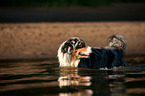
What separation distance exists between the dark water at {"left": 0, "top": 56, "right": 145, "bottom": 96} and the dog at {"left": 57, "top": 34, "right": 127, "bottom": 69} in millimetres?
179

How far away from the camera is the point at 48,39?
46.3 feet

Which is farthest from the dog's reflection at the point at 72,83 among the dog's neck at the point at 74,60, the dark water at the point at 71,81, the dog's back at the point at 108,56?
the dog's back at the point at 108,56

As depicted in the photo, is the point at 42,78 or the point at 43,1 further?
the point at 43,1

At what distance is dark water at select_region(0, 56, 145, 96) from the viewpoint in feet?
17.9

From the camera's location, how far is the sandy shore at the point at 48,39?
12.2 m

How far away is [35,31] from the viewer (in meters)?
15.5

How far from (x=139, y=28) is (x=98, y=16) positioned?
235 inches

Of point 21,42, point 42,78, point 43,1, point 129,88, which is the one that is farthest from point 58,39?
point 43,1

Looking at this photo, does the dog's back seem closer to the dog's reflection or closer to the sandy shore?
the dog's reflection

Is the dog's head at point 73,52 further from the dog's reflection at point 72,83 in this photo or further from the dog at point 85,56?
the dog's reflection at point 72,83

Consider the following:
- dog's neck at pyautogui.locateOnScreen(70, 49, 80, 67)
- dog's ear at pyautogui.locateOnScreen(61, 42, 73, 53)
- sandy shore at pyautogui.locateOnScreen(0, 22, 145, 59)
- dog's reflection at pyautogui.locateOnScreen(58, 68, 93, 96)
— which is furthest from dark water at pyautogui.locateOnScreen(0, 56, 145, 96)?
sandy shore at pyautogui.locateOnScreen(0, 22, 145, 59)

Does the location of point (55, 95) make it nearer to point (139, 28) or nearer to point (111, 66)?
point (111, 66)

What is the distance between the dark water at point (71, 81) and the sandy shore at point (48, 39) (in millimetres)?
3506

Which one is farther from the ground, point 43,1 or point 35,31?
point 43,1
